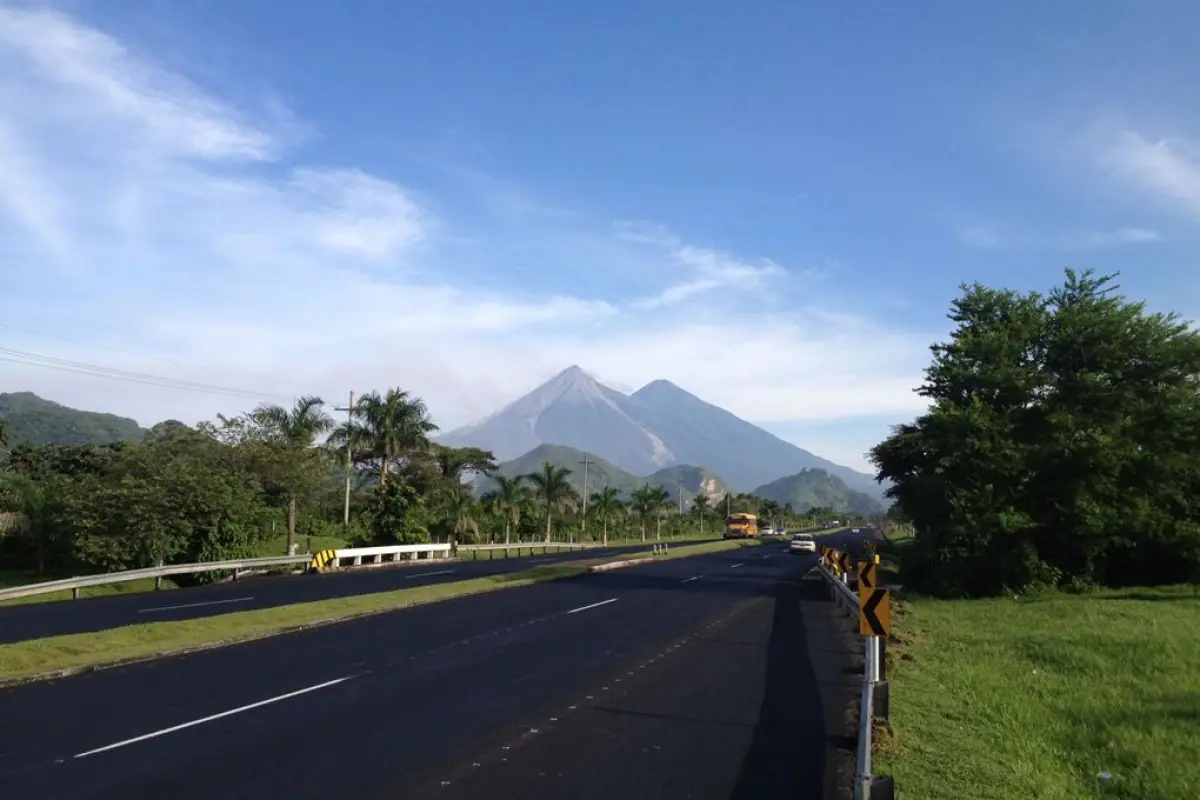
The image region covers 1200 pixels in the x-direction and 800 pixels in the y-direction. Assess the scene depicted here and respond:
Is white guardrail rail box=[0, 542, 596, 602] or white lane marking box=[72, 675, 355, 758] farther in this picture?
white guardrail rail box=[0, 542, 596, 602]

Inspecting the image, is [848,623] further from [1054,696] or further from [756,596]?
[1054,696]

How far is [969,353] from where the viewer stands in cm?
2917

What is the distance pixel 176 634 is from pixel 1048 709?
14238mm

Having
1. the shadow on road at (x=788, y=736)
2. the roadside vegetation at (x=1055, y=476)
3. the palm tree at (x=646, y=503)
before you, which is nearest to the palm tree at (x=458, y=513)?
the roadside vegetation at (x=1055, y=476)

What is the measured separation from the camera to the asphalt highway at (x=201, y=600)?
61.6 ft

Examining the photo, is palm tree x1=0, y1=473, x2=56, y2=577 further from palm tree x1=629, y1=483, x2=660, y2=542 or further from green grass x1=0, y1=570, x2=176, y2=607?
palm tree x1=629, y1=483, x2=660, y2=542

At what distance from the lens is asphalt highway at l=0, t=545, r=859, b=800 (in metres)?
7.76

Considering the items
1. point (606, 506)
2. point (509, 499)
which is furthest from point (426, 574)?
point (606, 506)

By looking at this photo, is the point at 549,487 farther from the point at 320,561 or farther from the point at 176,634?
the point at 176,634

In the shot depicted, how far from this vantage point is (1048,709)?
11422 mm

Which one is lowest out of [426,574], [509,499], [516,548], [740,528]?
[516,548]

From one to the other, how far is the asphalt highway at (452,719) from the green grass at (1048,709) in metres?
0.98

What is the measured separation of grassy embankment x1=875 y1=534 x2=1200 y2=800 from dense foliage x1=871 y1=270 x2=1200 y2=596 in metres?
6.69

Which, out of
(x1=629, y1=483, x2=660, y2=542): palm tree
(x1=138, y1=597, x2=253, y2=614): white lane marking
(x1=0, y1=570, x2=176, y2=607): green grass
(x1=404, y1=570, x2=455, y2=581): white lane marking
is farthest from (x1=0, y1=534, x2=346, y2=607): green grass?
(x1=629, y1=483, x2=660, y2=542): palm tree
